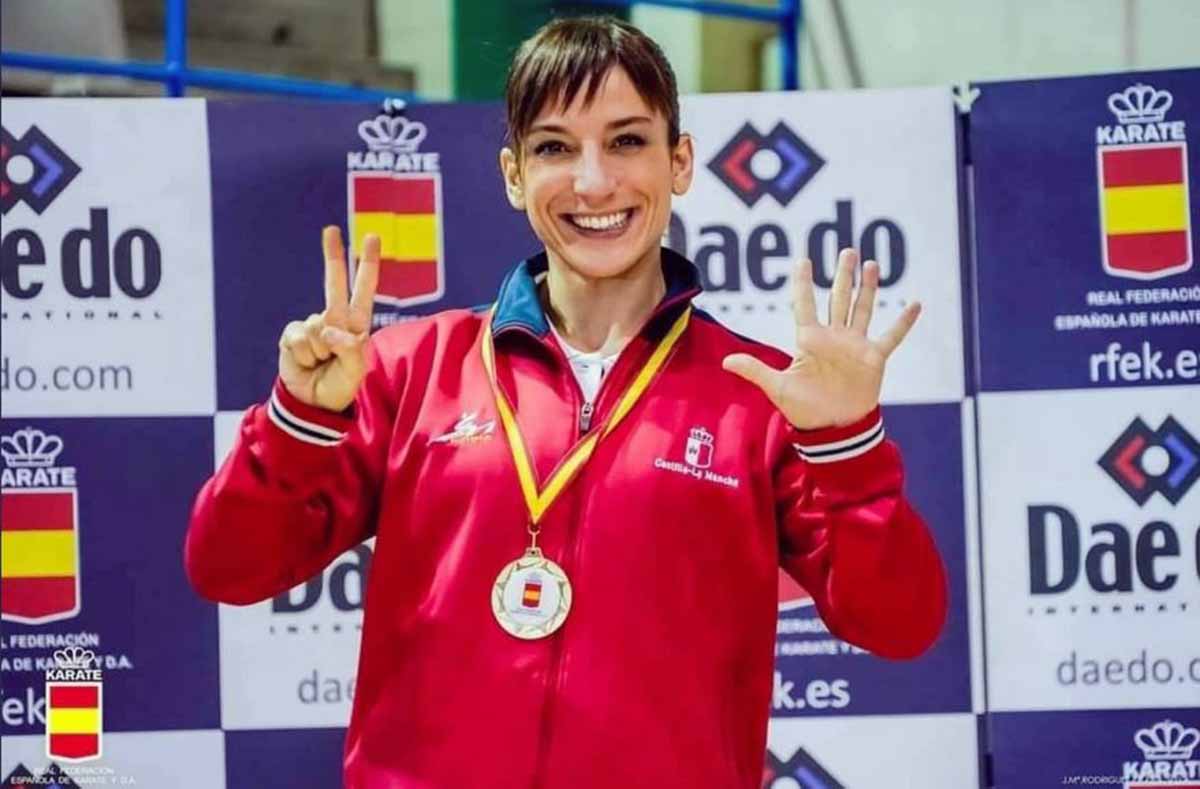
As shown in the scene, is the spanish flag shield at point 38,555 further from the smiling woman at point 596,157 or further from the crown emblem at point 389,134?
the smiling woman at point 596,157

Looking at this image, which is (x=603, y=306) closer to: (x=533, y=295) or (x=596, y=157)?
(x=533, y=295)

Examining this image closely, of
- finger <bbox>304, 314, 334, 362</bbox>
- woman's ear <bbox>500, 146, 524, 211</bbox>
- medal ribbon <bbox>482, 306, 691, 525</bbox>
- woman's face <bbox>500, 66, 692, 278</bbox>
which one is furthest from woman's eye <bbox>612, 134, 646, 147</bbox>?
finger <bbox>304, 314, 334, 362</bbox>

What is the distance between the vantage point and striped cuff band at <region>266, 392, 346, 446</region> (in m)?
2.02

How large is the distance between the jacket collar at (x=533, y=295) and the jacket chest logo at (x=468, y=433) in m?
0.15

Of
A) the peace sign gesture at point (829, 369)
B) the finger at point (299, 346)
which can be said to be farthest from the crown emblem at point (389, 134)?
the peace sign gesture at point (829, 369)

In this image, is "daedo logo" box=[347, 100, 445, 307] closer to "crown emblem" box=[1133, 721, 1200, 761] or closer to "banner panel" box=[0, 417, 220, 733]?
"banner panel" box=[0, 417, 220, 733]

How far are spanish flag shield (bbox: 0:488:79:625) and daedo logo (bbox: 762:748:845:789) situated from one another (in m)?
1.44

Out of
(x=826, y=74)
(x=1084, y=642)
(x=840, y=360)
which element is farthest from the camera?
(x=826, y=74)

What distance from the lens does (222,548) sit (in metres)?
2.05

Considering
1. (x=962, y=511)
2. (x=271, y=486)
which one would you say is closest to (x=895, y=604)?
(x=271, y=486)

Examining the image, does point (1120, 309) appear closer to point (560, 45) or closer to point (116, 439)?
point (560, 45)

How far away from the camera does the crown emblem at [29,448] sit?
3441 mm

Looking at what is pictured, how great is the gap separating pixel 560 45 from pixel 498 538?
2.09 ft

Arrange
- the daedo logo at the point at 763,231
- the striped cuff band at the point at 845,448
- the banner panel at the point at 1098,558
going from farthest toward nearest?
the daedo logo at the point at 763,231, the banner panel at the point at 1098,558, the striped cuff band at the point at 845,448
